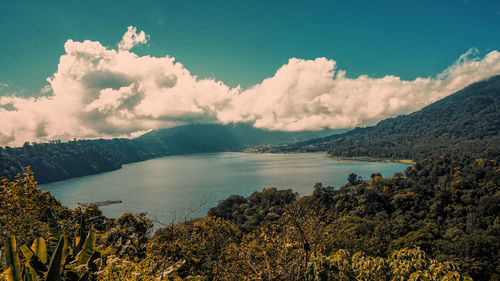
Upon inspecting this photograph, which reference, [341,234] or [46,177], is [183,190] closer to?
[341,234]

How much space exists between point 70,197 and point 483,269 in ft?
380

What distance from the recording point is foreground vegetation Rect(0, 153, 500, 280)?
22.4 feet

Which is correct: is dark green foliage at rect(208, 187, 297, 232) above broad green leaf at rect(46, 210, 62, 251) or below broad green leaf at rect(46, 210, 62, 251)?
below

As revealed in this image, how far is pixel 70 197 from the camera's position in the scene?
3748 inches

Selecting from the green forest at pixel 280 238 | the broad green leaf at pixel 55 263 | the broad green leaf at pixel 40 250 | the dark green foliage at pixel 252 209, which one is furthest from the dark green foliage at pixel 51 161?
the broad green leaf at pixel 55 263

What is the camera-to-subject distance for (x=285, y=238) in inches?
425

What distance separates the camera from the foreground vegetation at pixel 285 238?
6.82 metres

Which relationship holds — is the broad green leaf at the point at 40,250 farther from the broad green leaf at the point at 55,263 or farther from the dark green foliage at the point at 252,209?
the dark green foliage at the point at 252,209

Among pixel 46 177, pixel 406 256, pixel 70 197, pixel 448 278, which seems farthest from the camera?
pixel 46 177

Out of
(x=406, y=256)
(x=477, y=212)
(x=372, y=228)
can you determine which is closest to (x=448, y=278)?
(x=406, y=256)

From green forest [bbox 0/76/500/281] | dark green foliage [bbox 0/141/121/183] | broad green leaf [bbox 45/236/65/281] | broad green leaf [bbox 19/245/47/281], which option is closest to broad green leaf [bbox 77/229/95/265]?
green forest [bbox 0/76/500/281]

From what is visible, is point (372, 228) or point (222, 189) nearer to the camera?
point (372, 228)

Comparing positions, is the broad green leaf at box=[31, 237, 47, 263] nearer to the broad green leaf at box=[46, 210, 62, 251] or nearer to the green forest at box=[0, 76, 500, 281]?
the green forest at box=[0, 76, 500, 281]

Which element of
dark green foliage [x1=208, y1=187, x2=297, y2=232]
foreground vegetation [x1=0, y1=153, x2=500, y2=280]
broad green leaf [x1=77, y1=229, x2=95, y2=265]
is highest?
broad green leaf [x1=77, y1=229, x2=95, y2=265]
